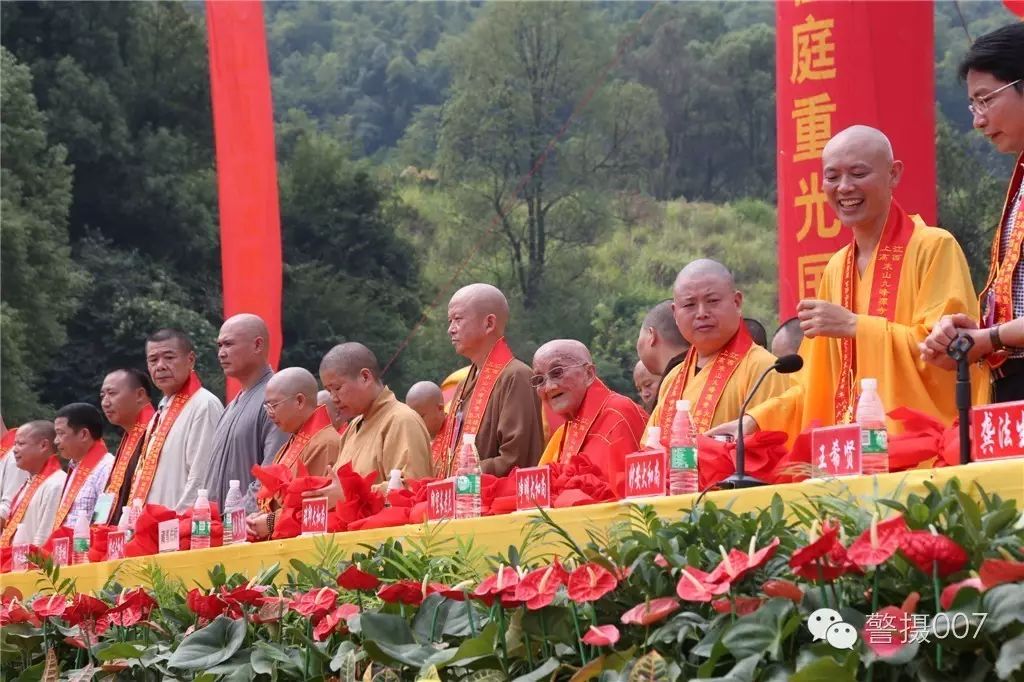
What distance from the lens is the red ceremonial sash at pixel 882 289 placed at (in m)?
3.51

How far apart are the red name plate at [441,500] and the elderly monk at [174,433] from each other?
8.81ft

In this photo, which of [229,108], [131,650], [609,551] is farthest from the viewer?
[229,108]

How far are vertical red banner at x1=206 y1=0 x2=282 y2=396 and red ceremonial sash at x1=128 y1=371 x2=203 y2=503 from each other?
1.78 meters

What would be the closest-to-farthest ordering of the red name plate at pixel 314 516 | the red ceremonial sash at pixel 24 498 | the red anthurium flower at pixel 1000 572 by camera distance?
the red anthurium flower at pixel 1000 572
the red name plate at pixel 314 516
the red ceremonial sash at pixel 24 498

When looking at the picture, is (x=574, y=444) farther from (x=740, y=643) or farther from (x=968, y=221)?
(x=968, y=221)

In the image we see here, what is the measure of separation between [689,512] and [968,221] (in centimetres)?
1758

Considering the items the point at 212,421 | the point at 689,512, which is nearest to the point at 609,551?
the point at 689,512

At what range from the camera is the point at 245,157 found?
828cm

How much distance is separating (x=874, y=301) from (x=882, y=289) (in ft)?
0.11

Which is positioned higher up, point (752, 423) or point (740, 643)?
point (752, 423)

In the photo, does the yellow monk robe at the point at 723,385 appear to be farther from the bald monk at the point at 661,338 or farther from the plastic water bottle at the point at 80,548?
the plastic water bottle at the point at 80,548

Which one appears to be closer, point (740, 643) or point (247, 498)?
point (740, 643)

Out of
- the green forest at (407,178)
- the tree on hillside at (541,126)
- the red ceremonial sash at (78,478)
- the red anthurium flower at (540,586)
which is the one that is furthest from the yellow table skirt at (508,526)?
the tree on hillside at (541,126)

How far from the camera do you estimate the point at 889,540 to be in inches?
76.8
